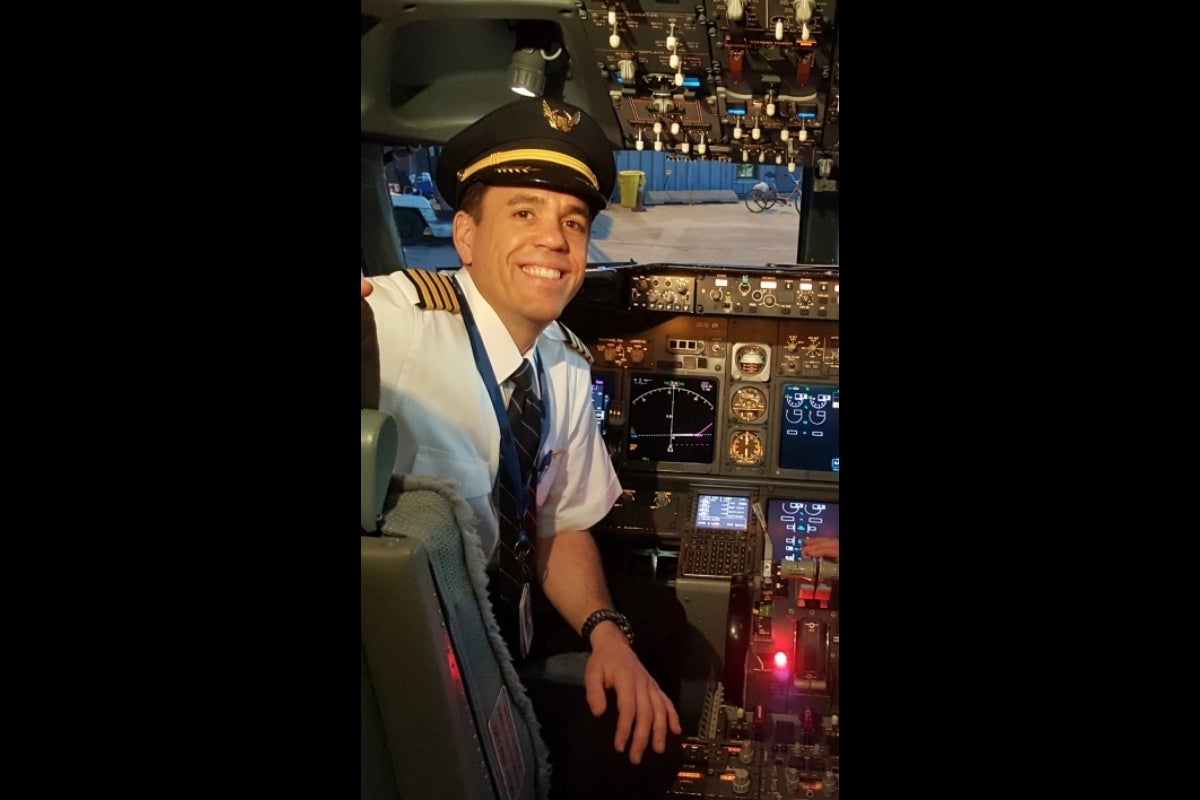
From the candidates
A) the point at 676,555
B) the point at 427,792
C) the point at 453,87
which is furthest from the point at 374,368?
the point at 676,555

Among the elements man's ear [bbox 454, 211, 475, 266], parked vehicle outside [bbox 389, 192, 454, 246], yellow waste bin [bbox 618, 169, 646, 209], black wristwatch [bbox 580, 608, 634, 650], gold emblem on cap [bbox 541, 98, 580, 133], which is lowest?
black wristwatch [bbox 580, 608, 634, 650]

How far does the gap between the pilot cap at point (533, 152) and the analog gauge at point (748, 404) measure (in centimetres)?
184

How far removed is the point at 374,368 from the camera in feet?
3.42

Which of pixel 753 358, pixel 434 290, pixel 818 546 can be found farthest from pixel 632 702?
pixel 753 358

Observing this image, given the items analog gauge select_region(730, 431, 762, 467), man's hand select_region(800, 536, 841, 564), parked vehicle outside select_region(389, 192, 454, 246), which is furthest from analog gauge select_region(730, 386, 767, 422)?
parked vehicle outside select_region(389, 192, 454, 246)

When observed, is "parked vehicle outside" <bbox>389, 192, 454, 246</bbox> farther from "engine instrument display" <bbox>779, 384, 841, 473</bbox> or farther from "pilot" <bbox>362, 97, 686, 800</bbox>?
"engine instrument display" <bbox>779, 384, 841, 473</bbox>

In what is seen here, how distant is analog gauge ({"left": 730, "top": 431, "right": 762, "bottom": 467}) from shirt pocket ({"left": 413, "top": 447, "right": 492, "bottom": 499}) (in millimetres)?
1930

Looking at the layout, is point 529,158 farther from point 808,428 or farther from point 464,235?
point 808,428

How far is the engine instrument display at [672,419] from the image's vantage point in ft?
10.0

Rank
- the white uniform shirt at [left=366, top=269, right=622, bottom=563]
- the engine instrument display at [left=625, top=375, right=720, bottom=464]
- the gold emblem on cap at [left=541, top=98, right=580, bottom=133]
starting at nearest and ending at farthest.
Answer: the white uniform shirt at [left=366, top=269, right=622, bottom=563]
the gold emblem on cap at [left=541, top=98, right=580, bottom=133]
the engine instrument display at [left=625, top=375, right=720, bottom=464]

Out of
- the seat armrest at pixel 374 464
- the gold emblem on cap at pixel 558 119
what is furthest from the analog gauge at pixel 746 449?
the seat armrest at pixel 374 464

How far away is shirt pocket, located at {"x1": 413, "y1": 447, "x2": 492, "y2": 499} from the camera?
1221 millimetres

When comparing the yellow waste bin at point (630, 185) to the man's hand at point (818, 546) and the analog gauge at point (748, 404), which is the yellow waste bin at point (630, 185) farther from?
the man's hand at point (818, 546)
